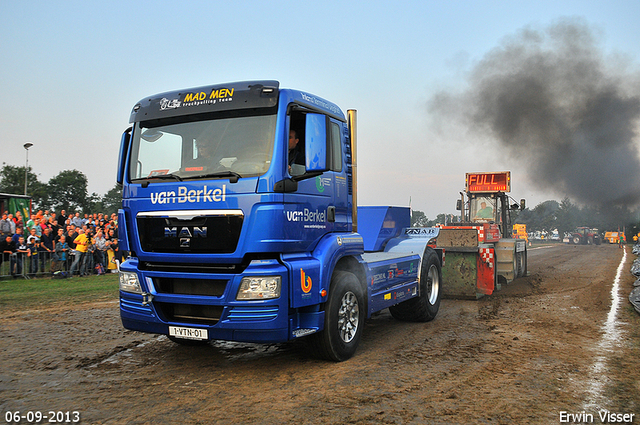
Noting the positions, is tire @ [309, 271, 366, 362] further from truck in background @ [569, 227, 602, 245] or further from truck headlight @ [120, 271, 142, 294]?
truck in background @ [569, 227, 602, 245]

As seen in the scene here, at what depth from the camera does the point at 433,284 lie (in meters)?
8.85

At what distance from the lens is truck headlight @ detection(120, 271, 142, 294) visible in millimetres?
5449

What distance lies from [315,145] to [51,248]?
42.2 feet

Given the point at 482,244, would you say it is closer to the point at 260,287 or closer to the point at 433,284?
the point at 433,284

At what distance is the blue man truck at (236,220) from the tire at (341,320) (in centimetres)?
2

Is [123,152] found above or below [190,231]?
above

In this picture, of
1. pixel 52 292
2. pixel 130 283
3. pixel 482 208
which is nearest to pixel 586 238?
pixel 482 208

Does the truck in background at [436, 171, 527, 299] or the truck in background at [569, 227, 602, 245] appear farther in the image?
the truck in background at [569, 227, 602, 245]

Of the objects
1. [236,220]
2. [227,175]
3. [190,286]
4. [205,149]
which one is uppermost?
[205,149]

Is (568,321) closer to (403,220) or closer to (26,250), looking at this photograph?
(403,220)

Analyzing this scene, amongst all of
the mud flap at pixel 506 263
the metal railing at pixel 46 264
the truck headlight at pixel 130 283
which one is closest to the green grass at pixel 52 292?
the metal railing at pixel 46 264

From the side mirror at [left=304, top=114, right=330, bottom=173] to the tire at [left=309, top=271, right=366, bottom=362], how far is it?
135 cm

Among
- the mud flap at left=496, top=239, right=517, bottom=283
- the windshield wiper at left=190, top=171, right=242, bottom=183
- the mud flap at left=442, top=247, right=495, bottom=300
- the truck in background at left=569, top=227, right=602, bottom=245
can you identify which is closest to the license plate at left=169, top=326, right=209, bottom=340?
the windshield wiper at left=190, top=171, right=242, bottom=183

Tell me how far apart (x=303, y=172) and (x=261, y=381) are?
219 centimetres
